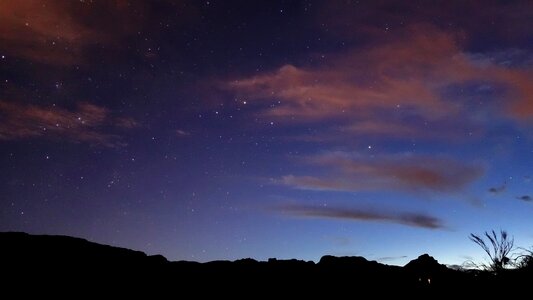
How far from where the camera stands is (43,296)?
20.3 ft

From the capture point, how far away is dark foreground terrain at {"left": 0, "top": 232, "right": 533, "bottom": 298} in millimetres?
6660

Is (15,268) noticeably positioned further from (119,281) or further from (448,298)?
(448,298)

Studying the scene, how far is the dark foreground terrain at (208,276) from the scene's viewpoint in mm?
6660

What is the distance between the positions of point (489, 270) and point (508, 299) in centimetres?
581

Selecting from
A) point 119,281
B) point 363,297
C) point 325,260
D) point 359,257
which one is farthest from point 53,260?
point 359,257

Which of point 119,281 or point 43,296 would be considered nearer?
point 43,296

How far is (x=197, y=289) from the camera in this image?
9.09m

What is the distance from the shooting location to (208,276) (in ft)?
32.1

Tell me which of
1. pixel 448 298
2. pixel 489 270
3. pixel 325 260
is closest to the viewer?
pixel 448 298

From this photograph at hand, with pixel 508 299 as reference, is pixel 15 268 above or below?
above

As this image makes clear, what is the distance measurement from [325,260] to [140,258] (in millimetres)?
8365

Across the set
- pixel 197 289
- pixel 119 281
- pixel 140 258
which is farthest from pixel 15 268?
pixel 197 289

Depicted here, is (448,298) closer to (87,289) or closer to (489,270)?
(489,270)

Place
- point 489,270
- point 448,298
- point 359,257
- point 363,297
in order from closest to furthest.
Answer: point 363,297
point 448,298
point 359,257
point 489,270
